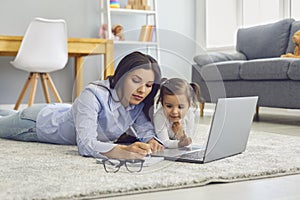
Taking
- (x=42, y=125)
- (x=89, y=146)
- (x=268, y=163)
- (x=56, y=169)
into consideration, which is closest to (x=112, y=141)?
(x=89, y=146)

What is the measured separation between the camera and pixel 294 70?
132 inches

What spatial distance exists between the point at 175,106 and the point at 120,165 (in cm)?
23

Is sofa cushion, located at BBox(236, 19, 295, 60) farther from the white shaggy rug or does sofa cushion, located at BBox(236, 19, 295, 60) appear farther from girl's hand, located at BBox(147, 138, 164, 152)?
girl's hand, located at BBox(147, 138, 164, 152)

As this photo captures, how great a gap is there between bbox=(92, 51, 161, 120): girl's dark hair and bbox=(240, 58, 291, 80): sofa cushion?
80.2 inches

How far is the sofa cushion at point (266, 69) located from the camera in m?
3.48

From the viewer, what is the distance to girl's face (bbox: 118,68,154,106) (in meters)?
1.54

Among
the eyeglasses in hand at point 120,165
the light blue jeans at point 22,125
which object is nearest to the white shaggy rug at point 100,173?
the eyeglasses in hand at point 120,165

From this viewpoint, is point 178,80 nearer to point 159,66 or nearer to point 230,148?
point 159,66

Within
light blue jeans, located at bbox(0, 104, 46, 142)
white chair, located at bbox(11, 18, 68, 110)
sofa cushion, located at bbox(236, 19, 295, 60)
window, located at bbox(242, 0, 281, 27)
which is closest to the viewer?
light blue jeans, located at bbox(0, 104, 46, 142)

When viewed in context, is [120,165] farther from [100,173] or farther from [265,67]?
[265,67]

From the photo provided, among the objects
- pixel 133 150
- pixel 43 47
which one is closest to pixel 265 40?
pixel 43 47

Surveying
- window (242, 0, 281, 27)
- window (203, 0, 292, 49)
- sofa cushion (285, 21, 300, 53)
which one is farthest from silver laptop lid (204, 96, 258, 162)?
window (242, 0, 281, 27)

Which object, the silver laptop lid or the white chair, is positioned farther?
the white chair

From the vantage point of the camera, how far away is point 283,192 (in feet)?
4.24
